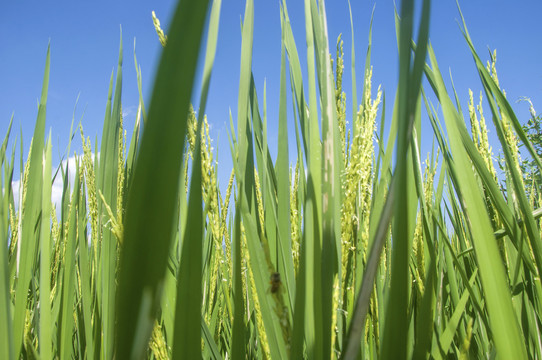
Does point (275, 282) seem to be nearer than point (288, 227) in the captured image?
Yes

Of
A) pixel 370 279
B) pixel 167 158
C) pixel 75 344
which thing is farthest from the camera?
pixel 75 344

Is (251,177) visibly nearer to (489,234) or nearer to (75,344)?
(489,234)

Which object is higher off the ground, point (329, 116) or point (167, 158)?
point (329, 116)

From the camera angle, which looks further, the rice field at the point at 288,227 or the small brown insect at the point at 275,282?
the small brown insect at the point at 275,282

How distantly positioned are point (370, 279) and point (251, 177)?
18.4 inches

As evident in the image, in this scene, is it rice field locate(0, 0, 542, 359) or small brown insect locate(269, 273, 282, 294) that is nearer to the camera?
rice field locate(0, 0, 542, 359)

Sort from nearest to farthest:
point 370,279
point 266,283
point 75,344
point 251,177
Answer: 1. point 370,279
2. point 266,283
3. point 251,177
4. point 75,344

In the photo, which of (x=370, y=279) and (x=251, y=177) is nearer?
(x=370, y=279)

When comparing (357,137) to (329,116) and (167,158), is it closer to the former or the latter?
(329,116)

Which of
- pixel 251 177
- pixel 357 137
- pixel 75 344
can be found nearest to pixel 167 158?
pixel 357 137

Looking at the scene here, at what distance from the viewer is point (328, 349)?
0.43 meters

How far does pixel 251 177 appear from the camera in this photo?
2.50 feet

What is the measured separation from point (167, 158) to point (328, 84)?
362 mm

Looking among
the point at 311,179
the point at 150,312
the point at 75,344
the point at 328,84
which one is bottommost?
the point at 75,344
